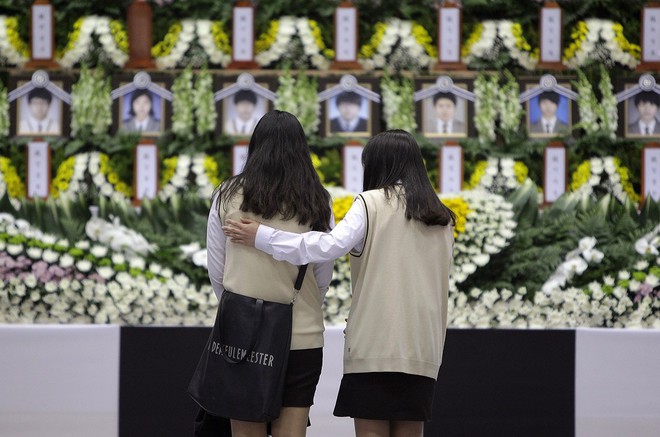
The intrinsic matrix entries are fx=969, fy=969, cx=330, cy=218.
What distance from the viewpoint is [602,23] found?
5.81m

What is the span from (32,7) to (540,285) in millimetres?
3401

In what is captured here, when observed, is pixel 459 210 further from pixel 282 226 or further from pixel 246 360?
pixel 246 360

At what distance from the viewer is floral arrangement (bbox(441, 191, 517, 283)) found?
454 centimetres

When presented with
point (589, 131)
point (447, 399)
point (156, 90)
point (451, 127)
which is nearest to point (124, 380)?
point (447, 399)

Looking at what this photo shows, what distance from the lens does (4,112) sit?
577 cm

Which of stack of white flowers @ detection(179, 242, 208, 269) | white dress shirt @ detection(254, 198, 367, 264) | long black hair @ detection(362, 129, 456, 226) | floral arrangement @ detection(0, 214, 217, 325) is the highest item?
long black hair @ detection(362, 129, 456, 226)

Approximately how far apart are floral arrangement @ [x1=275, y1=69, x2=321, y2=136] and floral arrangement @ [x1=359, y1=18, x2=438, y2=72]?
388 mm

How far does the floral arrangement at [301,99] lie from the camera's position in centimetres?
571

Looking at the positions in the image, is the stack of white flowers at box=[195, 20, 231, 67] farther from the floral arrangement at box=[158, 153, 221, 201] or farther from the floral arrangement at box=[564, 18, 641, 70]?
the floral arrangement at box=[564, 18, 641, 70]

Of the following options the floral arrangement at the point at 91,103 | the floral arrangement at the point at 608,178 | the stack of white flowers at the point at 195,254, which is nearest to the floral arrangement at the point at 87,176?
the floral arrangement at the point at 91,103

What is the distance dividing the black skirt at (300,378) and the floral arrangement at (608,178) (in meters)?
3.35

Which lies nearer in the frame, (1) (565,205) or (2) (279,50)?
(1) (565,205)

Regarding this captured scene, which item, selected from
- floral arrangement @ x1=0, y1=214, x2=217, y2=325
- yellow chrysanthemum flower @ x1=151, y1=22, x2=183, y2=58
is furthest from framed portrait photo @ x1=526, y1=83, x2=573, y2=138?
floral arrangement @ x1=0, y1=214, x2=217, y2=325

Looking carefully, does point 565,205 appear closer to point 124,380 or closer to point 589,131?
point 589,131
